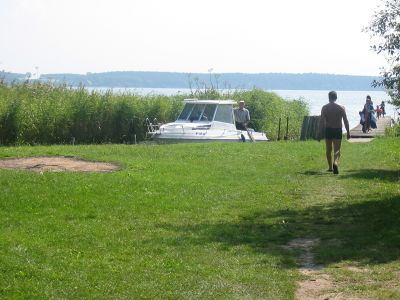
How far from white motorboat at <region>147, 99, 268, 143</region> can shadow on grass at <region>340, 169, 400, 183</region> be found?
503 inches

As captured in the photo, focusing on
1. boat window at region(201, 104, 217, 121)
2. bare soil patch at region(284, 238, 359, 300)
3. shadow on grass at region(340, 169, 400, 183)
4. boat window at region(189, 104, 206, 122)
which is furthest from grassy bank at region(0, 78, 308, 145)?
bare soil patch at region(284, 238, 359, 300)

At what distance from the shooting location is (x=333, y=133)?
19.0 m

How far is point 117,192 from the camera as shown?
1438cm

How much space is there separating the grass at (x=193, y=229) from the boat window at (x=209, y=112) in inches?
534

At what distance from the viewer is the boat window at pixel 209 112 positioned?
109 ft

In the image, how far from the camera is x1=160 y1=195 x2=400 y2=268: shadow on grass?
1004 cm

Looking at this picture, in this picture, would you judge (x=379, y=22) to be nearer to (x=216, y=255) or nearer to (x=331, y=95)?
(x=331, y=95)

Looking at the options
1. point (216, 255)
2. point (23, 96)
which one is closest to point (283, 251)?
point (216, 255)

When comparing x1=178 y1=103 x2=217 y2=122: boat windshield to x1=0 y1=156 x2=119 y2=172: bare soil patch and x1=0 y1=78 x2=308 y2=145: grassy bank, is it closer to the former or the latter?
x1=0 y1=78 x2=308 y2=145: grassy bank

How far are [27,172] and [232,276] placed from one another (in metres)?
8.57

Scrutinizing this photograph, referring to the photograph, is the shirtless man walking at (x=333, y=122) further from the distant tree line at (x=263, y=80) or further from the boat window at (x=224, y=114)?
the distant tree line at (x=263, y=80)

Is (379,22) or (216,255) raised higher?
(379,22)

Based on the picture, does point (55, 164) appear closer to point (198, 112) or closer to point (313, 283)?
point (313, 283)

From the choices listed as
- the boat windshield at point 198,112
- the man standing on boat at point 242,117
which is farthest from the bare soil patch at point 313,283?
the boat windshield at point 198,112
